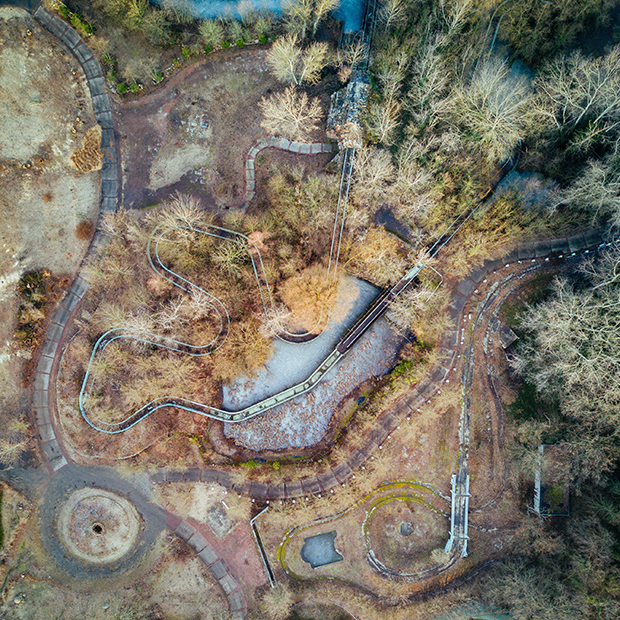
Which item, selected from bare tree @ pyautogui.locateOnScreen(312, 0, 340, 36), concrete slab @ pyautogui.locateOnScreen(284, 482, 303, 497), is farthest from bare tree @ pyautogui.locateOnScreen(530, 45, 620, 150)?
concrete slab @ pyautogui.locateOnScreen(284, 482, 303, 497)

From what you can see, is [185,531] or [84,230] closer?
[185,531]

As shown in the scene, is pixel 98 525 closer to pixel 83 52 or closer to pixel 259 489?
pixel 259 489

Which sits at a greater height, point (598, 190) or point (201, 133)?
point (201, 133)

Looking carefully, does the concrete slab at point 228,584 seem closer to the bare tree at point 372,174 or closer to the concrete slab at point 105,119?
the bare tree at point 372,174

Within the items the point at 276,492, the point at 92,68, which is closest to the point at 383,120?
the point at 92,68

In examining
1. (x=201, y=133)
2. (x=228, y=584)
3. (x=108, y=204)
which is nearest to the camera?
(x=228, y=584)

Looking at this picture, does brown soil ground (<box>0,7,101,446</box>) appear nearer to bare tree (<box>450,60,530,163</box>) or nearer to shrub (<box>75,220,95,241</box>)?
shrub (<box>75,220,95,241</box>)
